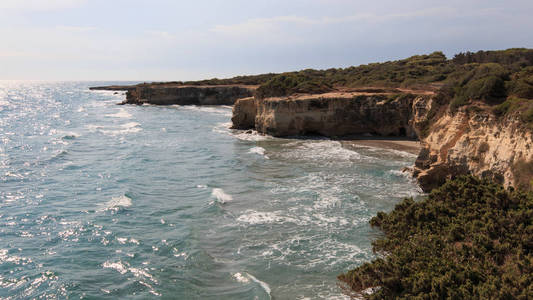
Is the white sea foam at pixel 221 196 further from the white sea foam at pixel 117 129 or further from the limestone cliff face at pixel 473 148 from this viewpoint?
the white sea foam at pixel 117 129

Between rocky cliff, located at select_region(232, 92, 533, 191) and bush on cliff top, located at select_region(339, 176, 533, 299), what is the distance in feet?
14.1

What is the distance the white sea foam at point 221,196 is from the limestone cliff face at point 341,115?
1908cm

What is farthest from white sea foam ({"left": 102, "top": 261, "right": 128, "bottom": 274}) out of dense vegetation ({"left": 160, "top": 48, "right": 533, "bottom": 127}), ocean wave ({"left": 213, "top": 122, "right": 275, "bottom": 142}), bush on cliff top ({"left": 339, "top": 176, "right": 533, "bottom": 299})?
ocean wave ({"left": 213, "top": 122, "right": 275, "bottom": 142})

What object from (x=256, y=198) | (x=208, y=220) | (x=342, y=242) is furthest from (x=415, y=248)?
(x=256, y=198)

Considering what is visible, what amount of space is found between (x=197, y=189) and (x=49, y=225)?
26.5 ft

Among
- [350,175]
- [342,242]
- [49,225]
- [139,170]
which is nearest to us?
[342,242]

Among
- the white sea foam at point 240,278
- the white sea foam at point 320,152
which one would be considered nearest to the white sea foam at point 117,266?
the white sea foam at point 240,278

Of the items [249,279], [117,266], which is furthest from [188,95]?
[249,279]

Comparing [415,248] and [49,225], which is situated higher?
[415,248]

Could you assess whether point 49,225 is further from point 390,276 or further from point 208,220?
point 390,276

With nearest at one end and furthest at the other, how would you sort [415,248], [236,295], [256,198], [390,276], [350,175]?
[390,276] → [415,248] → [236,295] → [256,198] → [350,175]

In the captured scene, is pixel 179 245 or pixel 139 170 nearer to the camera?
pixel 179 245

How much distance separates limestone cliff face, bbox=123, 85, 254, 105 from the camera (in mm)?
85562

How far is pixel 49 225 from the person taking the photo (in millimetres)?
16641
